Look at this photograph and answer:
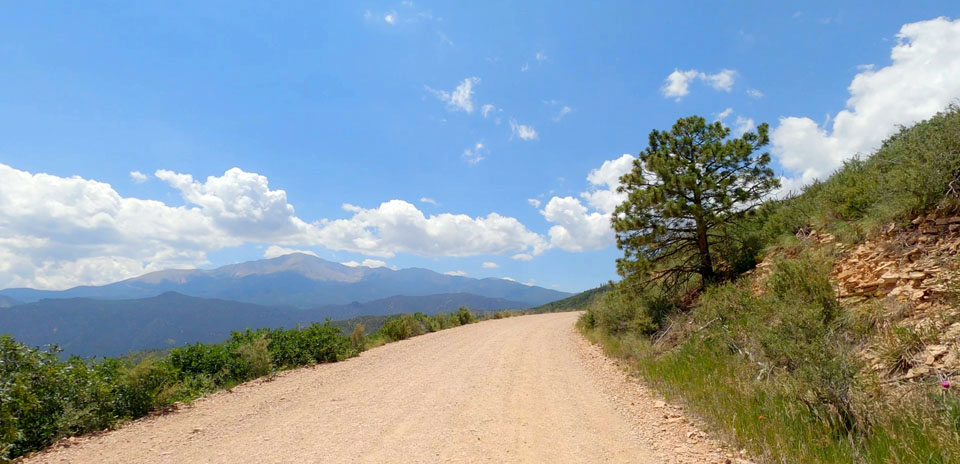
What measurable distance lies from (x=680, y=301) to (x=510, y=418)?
8310mm

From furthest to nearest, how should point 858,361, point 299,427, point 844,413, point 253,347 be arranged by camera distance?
point 253,347, point 299,427, point 858,361, point 844,413

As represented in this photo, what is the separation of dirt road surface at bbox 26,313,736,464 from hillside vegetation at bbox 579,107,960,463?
2.77 feet

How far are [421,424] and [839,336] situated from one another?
619cm

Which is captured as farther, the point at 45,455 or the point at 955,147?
the point at 955,147

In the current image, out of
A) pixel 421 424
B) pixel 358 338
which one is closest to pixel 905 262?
pixel 421 424

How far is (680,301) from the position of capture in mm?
12109

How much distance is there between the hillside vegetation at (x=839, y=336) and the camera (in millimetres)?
4098

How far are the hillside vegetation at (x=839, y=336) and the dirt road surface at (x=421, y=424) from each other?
84 centimetres

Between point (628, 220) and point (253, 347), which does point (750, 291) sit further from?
point (253, 347)

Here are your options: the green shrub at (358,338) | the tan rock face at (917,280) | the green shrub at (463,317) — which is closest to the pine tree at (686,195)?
the tan rock face at (917,280)

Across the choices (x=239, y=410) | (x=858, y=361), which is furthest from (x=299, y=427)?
(x=858, y=361)

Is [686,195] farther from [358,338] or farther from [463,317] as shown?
[463,317]

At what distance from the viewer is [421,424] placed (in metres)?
5.82

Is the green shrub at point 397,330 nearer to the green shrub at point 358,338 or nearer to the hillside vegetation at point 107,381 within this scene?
the green shrub at point 358,338
